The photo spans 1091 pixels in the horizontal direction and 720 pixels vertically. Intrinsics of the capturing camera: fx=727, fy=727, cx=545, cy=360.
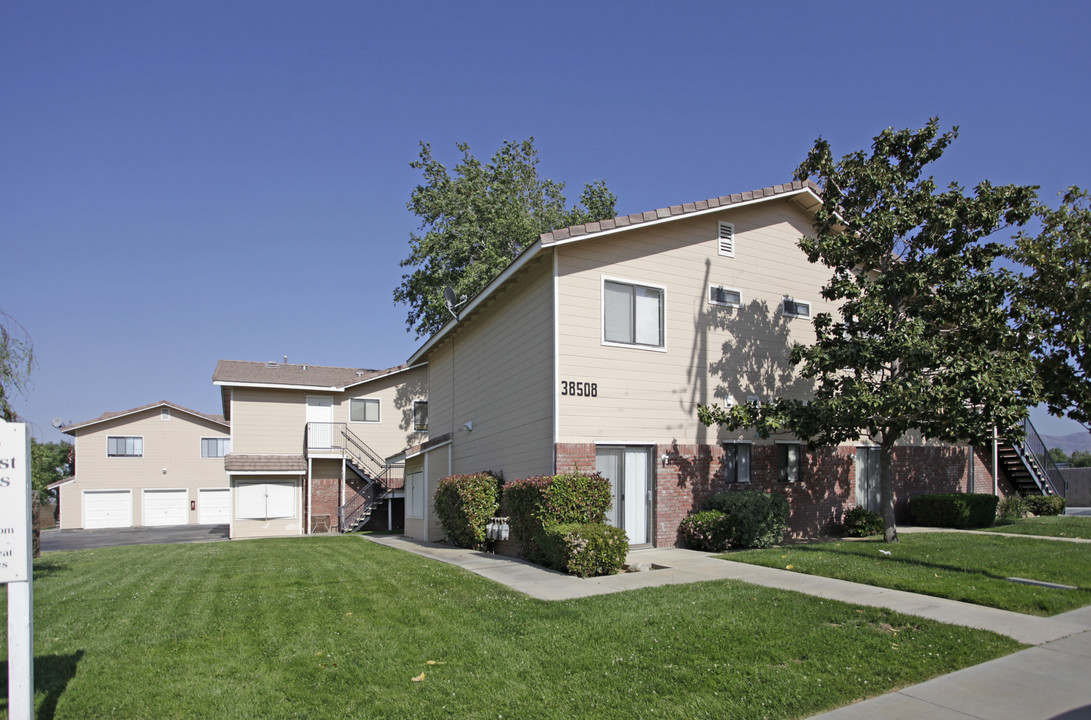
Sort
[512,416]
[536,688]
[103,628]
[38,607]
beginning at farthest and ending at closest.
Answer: [512,416] < [38,607] < [103,628] < [536,688]

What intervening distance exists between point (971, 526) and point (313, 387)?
79.9 feet

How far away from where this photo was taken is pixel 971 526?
18312mm

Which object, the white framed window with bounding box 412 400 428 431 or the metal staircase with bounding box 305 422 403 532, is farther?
the white framed window with bounding box 412 400 428 431

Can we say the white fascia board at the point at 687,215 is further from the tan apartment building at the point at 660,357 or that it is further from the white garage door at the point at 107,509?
the white garage door at the point at 107,509

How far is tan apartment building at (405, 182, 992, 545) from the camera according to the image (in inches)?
558

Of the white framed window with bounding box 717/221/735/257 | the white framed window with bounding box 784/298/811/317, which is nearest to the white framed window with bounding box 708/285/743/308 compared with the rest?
the white framed window with bounding box 717/221/735/257

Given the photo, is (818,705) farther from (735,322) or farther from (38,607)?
(735,322)

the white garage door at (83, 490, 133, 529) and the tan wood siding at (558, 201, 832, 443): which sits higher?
the tan wood siding at (558, 201, 832, 443)

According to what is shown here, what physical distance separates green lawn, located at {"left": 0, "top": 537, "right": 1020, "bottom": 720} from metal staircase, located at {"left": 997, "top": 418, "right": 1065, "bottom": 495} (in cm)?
1796

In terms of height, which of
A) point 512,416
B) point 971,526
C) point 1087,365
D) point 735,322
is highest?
point 735,322

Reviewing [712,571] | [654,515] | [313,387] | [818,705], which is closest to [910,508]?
[654,515]

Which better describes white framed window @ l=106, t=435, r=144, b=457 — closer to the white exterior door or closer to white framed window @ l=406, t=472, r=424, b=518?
the white exterior door

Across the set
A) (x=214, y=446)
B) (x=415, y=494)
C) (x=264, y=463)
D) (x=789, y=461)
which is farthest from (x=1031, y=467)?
(x=214, y=446)

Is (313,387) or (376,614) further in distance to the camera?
(313,387)
